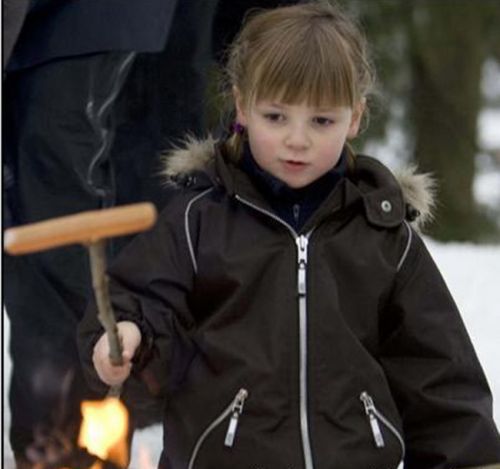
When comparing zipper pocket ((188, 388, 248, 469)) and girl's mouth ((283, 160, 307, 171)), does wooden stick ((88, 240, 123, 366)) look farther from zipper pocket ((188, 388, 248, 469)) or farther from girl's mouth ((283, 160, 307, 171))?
girl's mouth ((283, 160, 307, 171))

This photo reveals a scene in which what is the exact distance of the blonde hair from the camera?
7.34ft

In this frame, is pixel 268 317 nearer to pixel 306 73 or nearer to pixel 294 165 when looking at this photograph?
pixel 294 165

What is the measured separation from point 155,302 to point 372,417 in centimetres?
35

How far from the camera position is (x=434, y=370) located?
236 centimetres

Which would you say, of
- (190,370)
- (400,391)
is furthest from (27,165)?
(400,391)

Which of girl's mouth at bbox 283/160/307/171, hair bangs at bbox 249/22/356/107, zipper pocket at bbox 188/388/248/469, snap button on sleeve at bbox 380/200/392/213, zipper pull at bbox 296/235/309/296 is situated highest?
hair bangs at bbox 249/22/356/107

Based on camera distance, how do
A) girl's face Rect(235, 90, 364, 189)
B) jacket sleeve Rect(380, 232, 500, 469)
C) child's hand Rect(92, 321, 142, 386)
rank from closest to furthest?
1. child's hand Rect(92, 321, 142, 386)
2. girl's face Rect(235, 90, 364, 189)
3. jacket sleeve Rect(380, 232, 500, 469)

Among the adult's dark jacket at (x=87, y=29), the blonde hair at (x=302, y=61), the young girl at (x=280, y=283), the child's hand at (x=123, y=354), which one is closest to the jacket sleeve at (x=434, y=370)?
the young girl at (x=280, y=283)

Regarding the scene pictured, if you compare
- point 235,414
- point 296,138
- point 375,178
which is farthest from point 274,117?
point 235,414

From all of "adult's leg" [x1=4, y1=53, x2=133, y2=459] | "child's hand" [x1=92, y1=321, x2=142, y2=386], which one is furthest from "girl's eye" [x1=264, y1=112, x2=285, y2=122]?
"adult's leg" [x1=4, y1=53, x2=133, y2=459]

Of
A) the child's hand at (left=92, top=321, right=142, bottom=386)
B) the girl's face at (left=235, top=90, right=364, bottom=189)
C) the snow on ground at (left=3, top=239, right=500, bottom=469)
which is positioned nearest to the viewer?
the child's hand at (left=92, top=321, right=142, bottom=386)

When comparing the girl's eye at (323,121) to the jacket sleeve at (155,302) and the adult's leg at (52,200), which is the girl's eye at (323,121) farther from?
the adult's leg at (52,200)

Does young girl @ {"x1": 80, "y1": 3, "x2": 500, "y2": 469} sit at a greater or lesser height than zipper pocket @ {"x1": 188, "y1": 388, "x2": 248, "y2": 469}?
greater

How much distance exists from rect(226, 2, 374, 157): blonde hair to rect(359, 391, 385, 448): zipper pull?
410 mm
